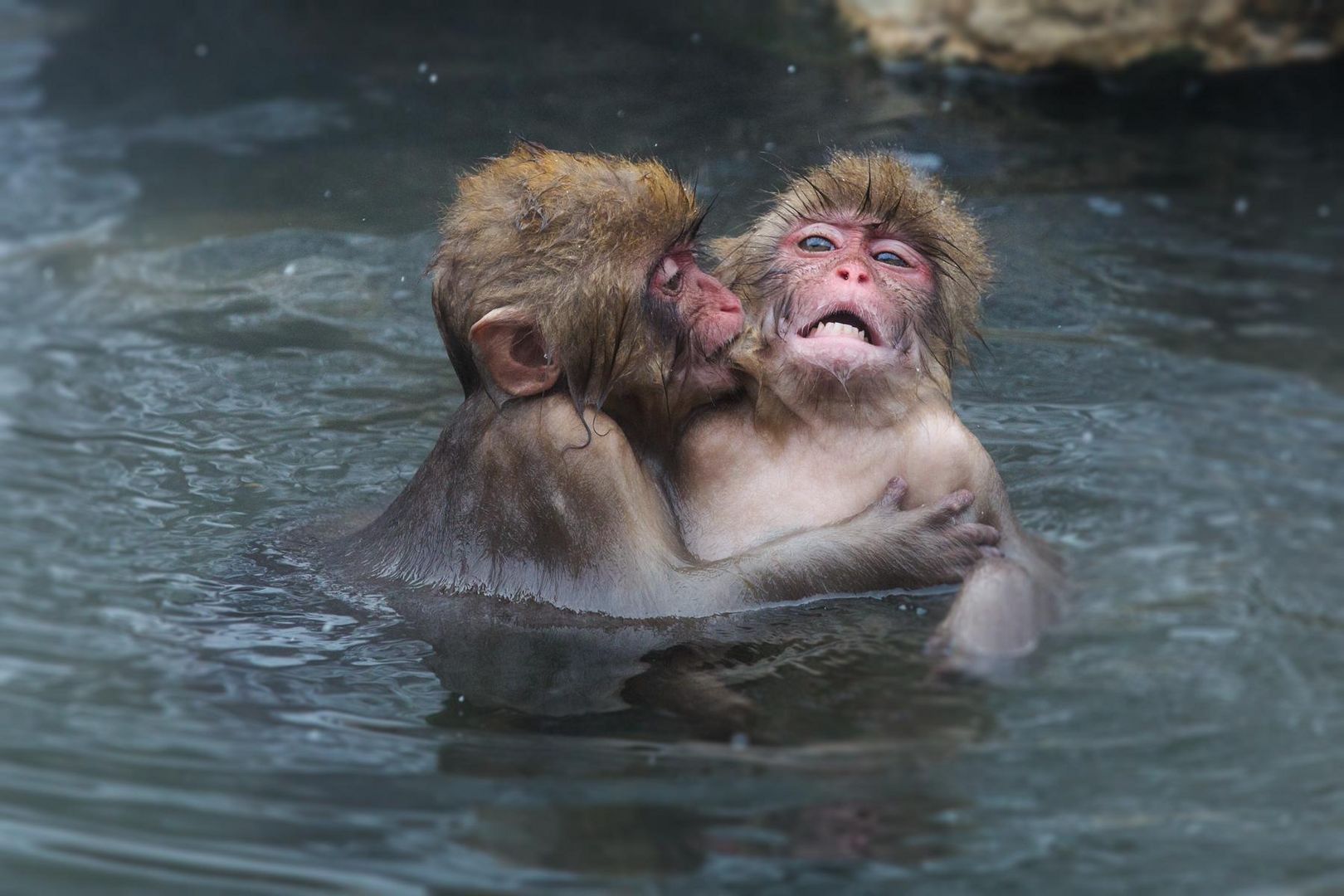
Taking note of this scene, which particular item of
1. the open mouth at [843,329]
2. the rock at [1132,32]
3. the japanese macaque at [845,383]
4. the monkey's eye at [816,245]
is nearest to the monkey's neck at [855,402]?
the japanese macaque at [845,383]

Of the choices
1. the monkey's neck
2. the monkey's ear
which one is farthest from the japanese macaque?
the monkey's ear

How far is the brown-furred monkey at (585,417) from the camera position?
4.76 m

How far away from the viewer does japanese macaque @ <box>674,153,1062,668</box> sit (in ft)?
16.7

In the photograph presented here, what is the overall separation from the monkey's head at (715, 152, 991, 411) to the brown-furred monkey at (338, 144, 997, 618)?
0.29 m

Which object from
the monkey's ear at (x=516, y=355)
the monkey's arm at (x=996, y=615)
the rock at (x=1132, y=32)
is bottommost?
the monkey's arm at (x=996, y=615)

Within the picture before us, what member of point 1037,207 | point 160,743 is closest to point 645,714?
point 160,743

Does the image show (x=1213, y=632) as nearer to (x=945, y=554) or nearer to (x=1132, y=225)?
(x=945, y=554)

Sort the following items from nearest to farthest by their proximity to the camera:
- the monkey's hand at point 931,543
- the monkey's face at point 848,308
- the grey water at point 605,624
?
the grey water at point 605,624
the monkey's hand at point 931,543
the monkey's face at point 848,308

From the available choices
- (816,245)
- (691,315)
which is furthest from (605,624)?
(816,245)

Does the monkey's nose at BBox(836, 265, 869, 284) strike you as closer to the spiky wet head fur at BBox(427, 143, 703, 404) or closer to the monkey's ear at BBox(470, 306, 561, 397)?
the spiky wet head fur at BBox(427, 143, 703, 404)

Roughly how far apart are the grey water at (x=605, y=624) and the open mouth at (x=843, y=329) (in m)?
0.82

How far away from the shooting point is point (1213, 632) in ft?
14.7

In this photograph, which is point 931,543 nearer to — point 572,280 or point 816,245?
point 816,245

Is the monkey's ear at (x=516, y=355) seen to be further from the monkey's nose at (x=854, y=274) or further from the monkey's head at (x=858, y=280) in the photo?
the monkey's nose at (x=854, y=274)
